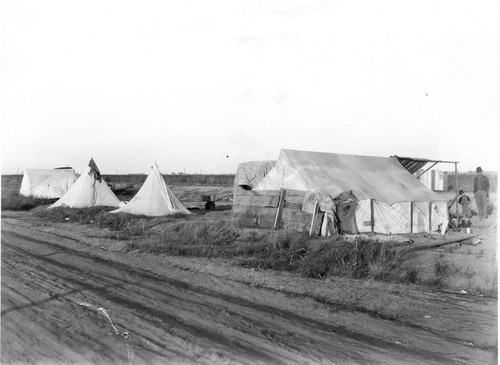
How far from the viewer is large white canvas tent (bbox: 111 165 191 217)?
62.5 feet

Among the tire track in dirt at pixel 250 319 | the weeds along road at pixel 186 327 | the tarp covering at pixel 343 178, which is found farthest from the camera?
the tarp covering at pixel 343 178

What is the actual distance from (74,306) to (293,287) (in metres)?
3.52

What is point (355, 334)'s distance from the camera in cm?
545

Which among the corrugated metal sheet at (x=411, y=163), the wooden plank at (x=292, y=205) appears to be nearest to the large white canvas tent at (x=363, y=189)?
the wooden plank at (x=292, y=205)

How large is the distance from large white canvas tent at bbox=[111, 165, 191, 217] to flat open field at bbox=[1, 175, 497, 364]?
28.7 feet

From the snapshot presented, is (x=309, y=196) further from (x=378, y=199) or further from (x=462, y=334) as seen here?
(x=462, y=334)

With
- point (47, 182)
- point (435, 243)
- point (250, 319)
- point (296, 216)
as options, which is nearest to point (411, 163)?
point (435, 243)

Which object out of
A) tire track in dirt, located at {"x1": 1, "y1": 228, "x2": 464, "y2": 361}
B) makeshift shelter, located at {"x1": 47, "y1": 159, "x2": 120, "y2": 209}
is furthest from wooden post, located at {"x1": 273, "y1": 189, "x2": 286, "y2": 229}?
makeshift shelter, located at {"x1": 47, "y1": 159, "x2": 120, "y2": 209}

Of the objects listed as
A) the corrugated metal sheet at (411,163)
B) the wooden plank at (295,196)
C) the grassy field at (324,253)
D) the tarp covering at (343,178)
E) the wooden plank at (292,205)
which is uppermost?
the corrugated metal sheet at (411,163)

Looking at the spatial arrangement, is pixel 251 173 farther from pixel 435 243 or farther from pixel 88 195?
pixel 435 243

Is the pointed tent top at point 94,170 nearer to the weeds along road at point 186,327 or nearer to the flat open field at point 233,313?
the flat open field at point 233,313

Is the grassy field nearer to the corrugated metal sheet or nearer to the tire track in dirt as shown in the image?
the tire track in dirt

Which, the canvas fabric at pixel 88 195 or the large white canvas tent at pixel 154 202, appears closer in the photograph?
the large white canvas tent at pixel 154 202

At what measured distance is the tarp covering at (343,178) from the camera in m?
15.2
